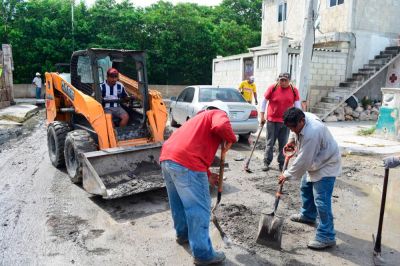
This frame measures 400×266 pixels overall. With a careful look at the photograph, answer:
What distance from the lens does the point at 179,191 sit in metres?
3.55

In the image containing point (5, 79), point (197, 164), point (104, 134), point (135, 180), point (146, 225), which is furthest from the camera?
point (5, 79)

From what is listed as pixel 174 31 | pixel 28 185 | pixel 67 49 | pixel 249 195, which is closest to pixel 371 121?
pixel 249 195

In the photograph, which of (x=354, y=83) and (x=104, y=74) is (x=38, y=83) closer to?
(x=104, y=74)

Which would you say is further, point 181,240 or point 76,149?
point 76,149

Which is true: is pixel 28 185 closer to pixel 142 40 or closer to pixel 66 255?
pixel 66 255

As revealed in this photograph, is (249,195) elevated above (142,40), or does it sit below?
below

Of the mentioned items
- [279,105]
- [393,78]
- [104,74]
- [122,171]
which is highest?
[393,78]

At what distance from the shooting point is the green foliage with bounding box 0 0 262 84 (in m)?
23.4

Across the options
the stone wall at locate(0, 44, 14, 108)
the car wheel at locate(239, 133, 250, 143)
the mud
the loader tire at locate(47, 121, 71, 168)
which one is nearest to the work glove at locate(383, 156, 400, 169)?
the mud

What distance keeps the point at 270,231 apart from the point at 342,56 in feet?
41.6

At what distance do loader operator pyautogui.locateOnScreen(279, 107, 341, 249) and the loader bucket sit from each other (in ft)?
7.35

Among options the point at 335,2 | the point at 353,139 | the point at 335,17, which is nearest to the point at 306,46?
the point at 353,139

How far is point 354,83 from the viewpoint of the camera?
14.6 m

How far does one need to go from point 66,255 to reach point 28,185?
2.69 m
